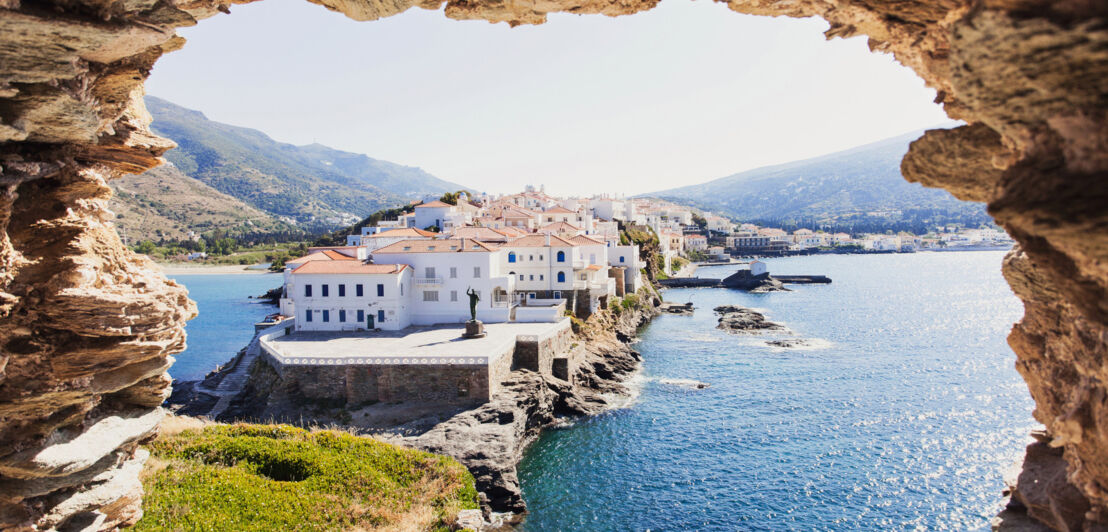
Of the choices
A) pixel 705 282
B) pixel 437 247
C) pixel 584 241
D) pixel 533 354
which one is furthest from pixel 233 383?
pixel 705 282

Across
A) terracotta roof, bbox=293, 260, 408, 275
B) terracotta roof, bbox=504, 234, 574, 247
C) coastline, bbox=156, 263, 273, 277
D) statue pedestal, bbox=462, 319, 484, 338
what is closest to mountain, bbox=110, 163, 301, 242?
coastline, bbox=156, 263, 273, 277

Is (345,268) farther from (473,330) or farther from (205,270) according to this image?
A: (205,270)

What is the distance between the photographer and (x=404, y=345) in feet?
106

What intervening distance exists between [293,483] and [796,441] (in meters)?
22.5

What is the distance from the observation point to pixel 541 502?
23078mm

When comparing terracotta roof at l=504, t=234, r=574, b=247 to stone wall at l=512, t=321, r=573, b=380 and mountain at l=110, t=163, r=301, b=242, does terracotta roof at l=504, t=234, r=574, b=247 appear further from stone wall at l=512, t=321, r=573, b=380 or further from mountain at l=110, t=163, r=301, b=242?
mountain at l=110, t=163, r=301, b=242

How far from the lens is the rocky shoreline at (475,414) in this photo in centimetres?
2380

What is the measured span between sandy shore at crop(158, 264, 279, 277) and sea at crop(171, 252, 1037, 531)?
83309 millimetres

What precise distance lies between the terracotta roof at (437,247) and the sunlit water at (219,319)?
1751cm

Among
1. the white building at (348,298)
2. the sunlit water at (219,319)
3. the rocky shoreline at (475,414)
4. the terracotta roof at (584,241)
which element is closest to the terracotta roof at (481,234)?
the terracotta roof at (584,241)

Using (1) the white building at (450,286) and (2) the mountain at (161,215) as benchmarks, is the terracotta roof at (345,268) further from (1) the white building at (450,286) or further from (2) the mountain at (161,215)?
(2) the mountain at (161,215)

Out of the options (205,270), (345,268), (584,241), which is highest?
(584,241)

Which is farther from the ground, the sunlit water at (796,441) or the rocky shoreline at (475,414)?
the rocky shoreline at (475,414)

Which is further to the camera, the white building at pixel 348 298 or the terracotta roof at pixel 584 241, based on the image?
the terracotta roof at pixel 584 241
